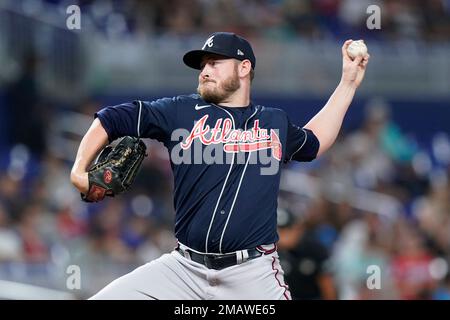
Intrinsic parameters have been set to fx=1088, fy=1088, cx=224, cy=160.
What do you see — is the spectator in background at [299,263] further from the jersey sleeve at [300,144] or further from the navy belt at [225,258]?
the navy belt at [225,258]

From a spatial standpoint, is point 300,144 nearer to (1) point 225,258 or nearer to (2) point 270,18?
(1) point 225,258

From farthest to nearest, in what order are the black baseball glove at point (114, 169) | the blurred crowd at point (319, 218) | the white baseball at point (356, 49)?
the blurred crowd at point (319, 218) → the white baseball at point (356, 49) → the black baseball glove at point (114, 169)

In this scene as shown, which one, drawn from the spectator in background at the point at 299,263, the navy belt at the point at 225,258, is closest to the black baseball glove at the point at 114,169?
the navy belt at the point at 225,258

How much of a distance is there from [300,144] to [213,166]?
1.80 feet

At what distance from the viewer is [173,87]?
1178cm

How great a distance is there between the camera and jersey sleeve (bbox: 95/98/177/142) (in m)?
5.09

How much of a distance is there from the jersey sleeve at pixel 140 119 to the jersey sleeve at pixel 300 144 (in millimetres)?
620

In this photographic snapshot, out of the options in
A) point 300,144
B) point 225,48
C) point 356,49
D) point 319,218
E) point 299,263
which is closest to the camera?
point 225,48

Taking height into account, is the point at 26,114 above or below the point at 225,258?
above

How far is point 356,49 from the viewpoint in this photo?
5.71 meters

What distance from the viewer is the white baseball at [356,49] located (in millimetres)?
5715

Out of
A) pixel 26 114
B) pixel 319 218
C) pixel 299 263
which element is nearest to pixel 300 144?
pixel 299 263

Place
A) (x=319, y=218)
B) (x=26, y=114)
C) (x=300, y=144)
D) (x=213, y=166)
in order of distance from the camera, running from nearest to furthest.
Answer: (x=213, y=166) < (x=300, y=144) < (x=319, y=218) < (x=26, y=114)
